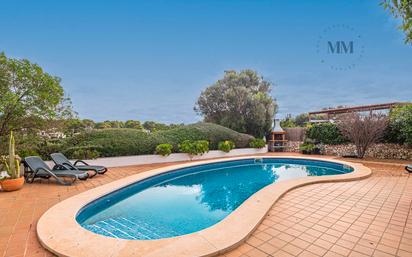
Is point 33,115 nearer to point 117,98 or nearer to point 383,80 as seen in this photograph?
point 117,98

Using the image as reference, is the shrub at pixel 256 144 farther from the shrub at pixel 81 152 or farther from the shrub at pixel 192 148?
the shrub at pixel 81 152

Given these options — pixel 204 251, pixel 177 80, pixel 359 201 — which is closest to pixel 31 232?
pixel 204 251

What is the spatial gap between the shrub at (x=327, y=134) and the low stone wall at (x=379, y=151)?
0.35m

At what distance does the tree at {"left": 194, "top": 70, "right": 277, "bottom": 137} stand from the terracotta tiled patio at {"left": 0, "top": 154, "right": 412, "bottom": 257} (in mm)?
11795

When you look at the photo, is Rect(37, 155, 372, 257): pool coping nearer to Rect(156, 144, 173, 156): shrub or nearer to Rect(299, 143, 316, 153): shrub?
Rect(156, 144, 173, 156): shrub

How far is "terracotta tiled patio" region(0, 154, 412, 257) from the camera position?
261 cm

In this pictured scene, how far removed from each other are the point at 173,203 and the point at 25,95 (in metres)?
6.11

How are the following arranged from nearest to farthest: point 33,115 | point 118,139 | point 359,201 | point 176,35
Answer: point 359,201, point 33,115, point 118,139, point 176,35

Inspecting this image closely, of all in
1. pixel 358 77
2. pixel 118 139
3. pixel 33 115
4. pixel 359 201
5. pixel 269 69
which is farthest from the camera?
A: pixel 269 69

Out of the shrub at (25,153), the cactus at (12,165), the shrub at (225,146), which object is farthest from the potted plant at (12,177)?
the shrub at (225,146)

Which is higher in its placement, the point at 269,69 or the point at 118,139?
the point at 269,69

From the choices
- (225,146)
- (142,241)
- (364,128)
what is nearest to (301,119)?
(364,128)

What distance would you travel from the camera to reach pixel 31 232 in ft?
10.3

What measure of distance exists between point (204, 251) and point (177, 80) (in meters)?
19.0
